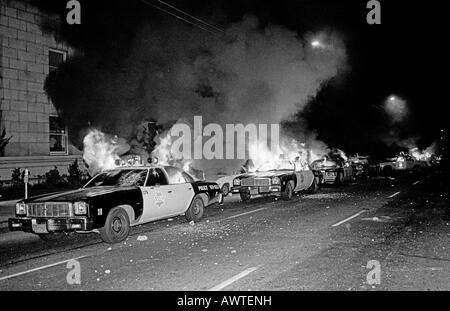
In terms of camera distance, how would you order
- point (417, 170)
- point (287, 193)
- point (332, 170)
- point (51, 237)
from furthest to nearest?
point (417, 170), point (332, 170), point (287, 193), point (51, 237)

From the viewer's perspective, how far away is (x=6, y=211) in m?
12.1

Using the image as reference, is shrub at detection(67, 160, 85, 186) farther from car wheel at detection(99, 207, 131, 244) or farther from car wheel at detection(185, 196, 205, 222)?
car wheel at detection(99, 207, 131, 244)

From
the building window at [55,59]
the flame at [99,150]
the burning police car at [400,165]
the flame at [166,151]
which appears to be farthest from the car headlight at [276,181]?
the burning police car at [400,165]

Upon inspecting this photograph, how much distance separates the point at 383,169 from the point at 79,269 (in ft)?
104

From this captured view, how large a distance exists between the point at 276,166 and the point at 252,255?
996 centimetres

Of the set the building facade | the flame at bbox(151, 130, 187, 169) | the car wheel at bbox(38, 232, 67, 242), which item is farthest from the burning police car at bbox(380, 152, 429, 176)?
the car wheel at bbox(38, 232, 67, 242)

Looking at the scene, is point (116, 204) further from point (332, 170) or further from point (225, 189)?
point (332, 170)

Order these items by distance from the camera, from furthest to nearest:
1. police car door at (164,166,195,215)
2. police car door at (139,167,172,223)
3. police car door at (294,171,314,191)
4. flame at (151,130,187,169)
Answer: flame at (151,130,187,169)
police car door at (294,171,314,191)
police car door at (164,166,195,215)
police car door at (139,167,172,223)

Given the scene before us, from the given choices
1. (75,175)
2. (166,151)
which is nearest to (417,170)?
(166,151)

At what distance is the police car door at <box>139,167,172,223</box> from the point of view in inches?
350

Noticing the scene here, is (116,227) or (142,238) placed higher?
(116,227)

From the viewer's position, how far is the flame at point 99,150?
17.6 metres

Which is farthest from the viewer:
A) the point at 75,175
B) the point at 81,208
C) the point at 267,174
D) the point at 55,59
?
the point at 55,59
